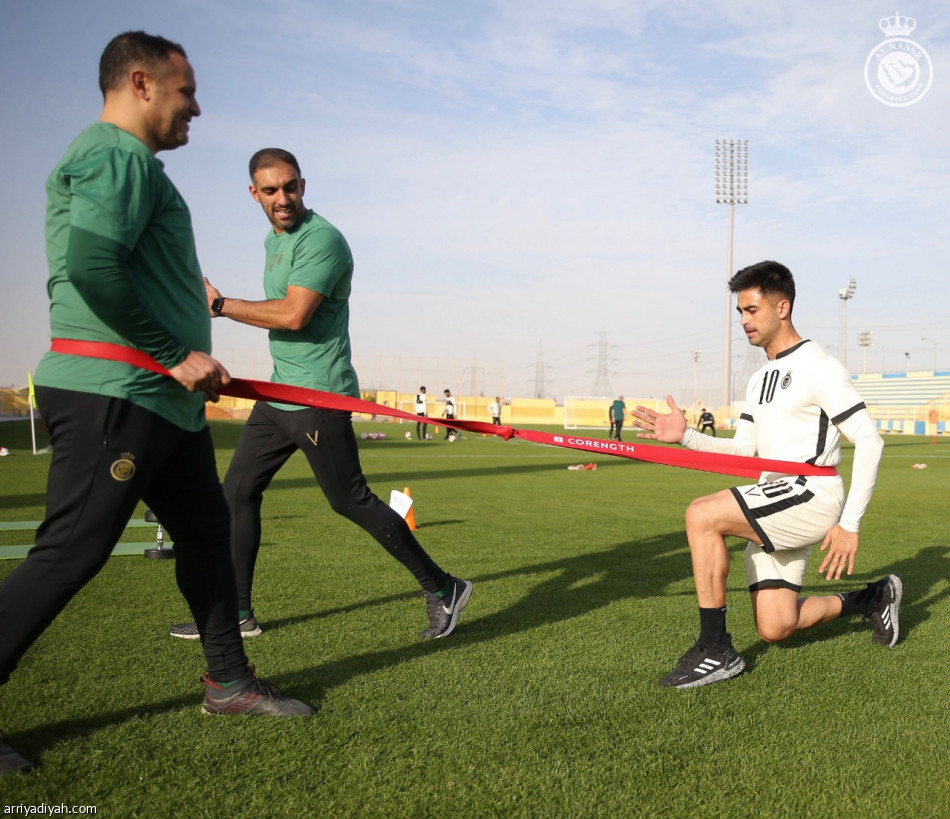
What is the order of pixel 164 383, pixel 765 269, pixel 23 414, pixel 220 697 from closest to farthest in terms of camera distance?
pixel 164 383 < pixel 220 697 < pixel 765 269 < pixel 23 414

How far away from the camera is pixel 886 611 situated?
13.5 ft

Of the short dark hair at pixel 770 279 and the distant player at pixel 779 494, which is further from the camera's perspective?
the short dark hair at pixel 770 279

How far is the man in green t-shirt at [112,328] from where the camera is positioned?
2.42m

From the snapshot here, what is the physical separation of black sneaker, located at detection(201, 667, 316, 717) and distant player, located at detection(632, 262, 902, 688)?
1.54 metres

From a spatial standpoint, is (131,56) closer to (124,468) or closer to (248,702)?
(124,468)

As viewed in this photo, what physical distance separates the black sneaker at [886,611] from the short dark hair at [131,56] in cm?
389

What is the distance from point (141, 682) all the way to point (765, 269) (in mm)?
3220

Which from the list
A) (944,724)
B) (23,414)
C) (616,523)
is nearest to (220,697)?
(944,724)

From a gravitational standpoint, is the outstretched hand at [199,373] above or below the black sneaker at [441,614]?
above

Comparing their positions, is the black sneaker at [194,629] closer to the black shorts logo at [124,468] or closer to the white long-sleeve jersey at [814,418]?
the black shorts logo at [124,468]

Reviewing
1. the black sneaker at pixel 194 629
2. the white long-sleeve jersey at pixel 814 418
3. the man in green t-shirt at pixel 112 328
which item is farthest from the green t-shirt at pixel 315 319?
the white long-sleeve jersey at pixel 814 418

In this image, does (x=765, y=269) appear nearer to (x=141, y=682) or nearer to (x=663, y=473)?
(x=141, y=682)

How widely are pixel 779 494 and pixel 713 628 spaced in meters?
0.65

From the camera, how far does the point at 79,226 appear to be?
2.38m
